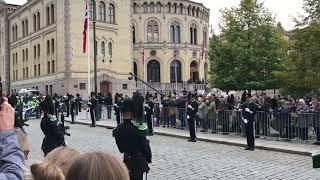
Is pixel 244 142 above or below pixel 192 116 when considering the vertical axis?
below

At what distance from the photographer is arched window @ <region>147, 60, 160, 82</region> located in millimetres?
69938

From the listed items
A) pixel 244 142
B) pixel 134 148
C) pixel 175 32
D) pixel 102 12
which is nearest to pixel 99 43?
pixel 102 12

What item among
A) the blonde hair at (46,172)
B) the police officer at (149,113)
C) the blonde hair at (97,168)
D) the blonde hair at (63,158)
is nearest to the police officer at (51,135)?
the blonde hair at (63,158)

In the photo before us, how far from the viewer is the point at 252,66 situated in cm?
3909

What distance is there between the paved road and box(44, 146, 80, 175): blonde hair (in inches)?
231

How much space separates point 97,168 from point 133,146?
4704 millimetres

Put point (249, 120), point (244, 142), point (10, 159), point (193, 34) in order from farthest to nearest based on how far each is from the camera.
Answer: point (193, 34) < point (244, 142) < point (249, 120) < point (10, 159)

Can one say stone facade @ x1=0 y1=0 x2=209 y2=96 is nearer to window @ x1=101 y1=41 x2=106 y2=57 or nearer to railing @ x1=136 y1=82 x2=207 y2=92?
window @ x1=101 y1=41 x2=106 y2=57

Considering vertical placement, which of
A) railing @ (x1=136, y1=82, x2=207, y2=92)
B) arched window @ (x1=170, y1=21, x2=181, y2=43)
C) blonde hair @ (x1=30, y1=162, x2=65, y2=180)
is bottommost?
blonde hair @ (x1=30, y1=162, x2=65, y2=180)

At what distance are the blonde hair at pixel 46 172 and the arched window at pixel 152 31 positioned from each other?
220ft

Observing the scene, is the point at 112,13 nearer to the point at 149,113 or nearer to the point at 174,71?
the point at 174,71

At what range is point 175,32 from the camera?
7100cm

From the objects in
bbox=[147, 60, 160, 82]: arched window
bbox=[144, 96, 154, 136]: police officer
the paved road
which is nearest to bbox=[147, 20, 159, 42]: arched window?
bbox=[147, 60, 160, 82]: arched window

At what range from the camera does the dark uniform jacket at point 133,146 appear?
24.5 feet
